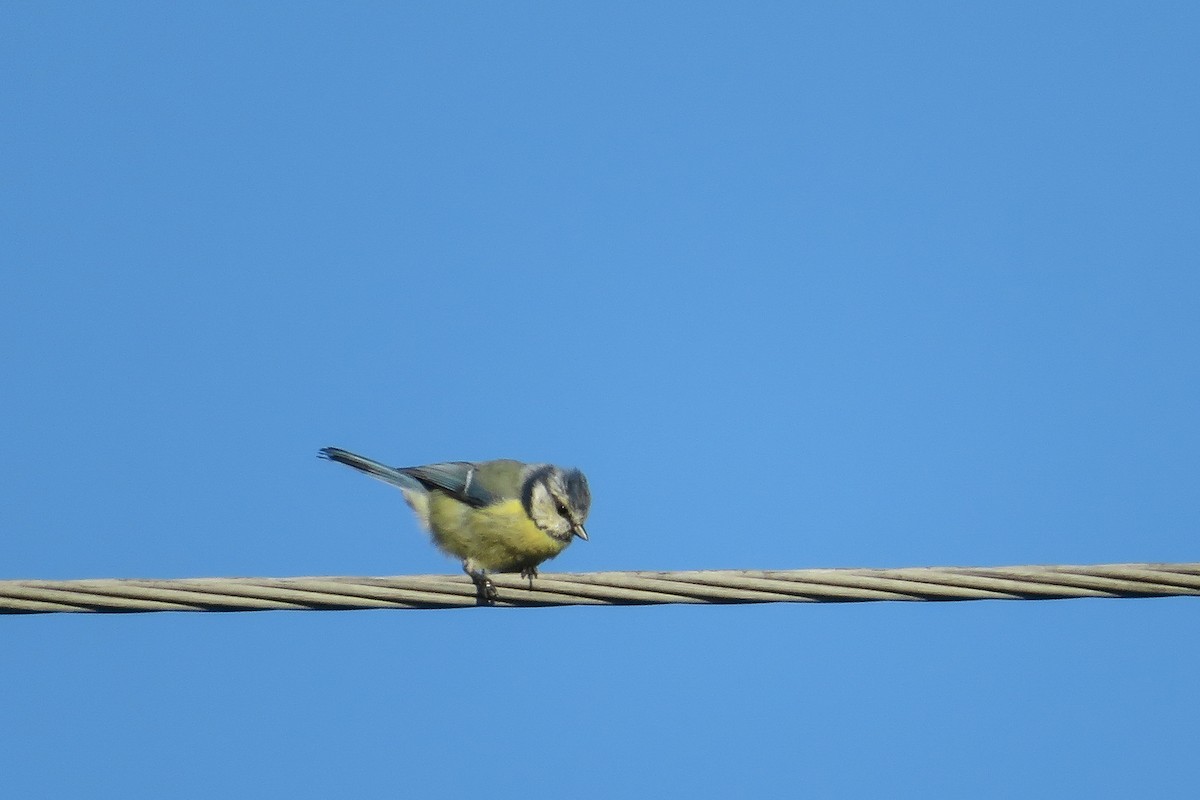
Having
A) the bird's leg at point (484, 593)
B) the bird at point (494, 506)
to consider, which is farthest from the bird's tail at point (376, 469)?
the bird's leg at point (484, 593)

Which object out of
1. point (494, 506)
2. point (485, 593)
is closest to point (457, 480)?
point (494, 506)

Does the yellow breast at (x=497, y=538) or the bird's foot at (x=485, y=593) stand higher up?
the yellow breast at (x=497, y=538)

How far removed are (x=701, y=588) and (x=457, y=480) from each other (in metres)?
2.87

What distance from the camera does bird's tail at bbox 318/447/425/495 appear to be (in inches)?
263

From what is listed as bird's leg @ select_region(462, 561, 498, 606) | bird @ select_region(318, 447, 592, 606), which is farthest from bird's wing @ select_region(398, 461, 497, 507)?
bird's leg @ select_region(462, 561, 498, 606)

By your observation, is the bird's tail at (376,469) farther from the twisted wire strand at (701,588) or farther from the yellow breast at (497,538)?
the twisted wire strand at (701,588)

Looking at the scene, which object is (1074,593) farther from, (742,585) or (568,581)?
(568,581)

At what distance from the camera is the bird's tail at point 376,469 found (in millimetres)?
6680

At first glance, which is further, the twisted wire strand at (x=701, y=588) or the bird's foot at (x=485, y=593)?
the bird's foot at (x=485, y=593)

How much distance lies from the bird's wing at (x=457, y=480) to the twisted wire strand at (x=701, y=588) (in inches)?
97.0

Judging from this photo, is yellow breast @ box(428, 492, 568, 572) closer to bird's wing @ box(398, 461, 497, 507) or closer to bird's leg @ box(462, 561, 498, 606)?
bird's wing @ box(398, 461, 497, 507)

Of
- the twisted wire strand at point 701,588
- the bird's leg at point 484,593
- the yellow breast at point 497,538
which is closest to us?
the twisted wire strand at point 701,588

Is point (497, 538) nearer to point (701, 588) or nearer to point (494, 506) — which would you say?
point (494, 506)

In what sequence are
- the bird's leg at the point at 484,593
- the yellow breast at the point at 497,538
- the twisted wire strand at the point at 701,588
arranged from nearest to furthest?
the twisted wire strand at the point at 701,588 → the bird's leg at the point at 484,593 → the yellow breast at the point at 497,538
